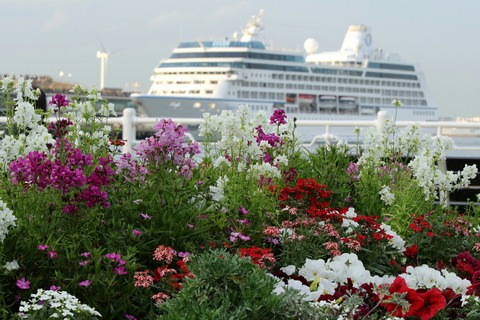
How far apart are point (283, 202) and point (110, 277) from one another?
1562mm

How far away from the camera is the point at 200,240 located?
13.4 feet

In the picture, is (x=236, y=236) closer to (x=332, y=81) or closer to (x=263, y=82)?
(x=263, y=82)

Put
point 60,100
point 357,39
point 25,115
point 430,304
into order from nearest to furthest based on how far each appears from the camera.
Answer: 1. point 430,304
2. point 60,100
3. point 25,115
4. point 357,39

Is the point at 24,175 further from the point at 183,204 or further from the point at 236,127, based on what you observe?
the point at 236,127

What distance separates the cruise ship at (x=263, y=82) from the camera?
187 ft

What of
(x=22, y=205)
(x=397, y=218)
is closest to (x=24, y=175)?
(x=22, y=205)

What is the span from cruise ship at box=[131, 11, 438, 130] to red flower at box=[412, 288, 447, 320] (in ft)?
170

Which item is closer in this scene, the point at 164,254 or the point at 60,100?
the point at 164,254

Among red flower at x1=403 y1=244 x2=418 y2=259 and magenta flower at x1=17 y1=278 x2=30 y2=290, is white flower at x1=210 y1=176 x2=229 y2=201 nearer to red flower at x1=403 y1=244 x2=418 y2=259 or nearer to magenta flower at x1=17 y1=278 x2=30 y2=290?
red flower at x1=403 y1=244 x2=418 y2=259

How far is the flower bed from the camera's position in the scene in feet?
10.3

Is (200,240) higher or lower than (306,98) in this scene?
higher

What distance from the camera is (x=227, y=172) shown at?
536cm

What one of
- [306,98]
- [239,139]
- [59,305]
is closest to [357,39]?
[306,98]

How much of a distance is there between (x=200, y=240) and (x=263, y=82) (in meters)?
54.5
